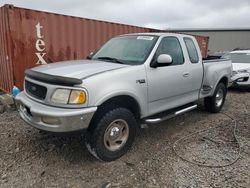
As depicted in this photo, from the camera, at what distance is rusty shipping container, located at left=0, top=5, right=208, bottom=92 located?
221 inches

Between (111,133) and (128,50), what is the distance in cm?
152

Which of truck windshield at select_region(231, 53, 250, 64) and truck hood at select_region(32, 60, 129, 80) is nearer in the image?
truck hood at select_region(32, 60, 129, 80)

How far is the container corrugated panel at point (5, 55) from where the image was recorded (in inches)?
218

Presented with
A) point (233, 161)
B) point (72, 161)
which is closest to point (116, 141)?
point (72, 161)

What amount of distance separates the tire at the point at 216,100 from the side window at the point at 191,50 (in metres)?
1.26

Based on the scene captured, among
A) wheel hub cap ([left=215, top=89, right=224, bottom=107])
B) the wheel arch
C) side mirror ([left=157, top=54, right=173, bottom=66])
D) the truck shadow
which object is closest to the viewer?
the wheel arch

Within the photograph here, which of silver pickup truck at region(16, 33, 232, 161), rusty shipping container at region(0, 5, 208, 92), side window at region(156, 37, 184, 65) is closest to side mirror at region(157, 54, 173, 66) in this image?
silver pickup truck at region(16, 33, 232, 161)

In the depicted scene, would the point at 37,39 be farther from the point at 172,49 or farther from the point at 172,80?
the point at 172,80

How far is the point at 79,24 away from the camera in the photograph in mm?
6836

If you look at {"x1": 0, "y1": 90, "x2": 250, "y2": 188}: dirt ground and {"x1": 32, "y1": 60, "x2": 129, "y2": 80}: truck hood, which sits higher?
{"x1": 32, "y1": 60, "x2": 129, "y2": 80}: truck hood

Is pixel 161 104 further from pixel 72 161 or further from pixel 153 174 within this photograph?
pixel 72 161

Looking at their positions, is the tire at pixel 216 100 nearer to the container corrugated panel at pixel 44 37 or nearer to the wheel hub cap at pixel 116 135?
the wheel hub cap at pixel 116 135

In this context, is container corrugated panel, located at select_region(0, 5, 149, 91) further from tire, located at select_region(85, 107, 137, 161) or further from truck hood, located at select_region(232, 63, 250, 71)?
truck hood, located at select_region(232, 63, 250, 71)

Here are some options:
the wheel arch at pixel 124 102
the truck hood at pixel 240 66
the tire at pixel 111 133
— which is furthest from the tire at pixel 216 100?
the truck hood at pixel 240 66
